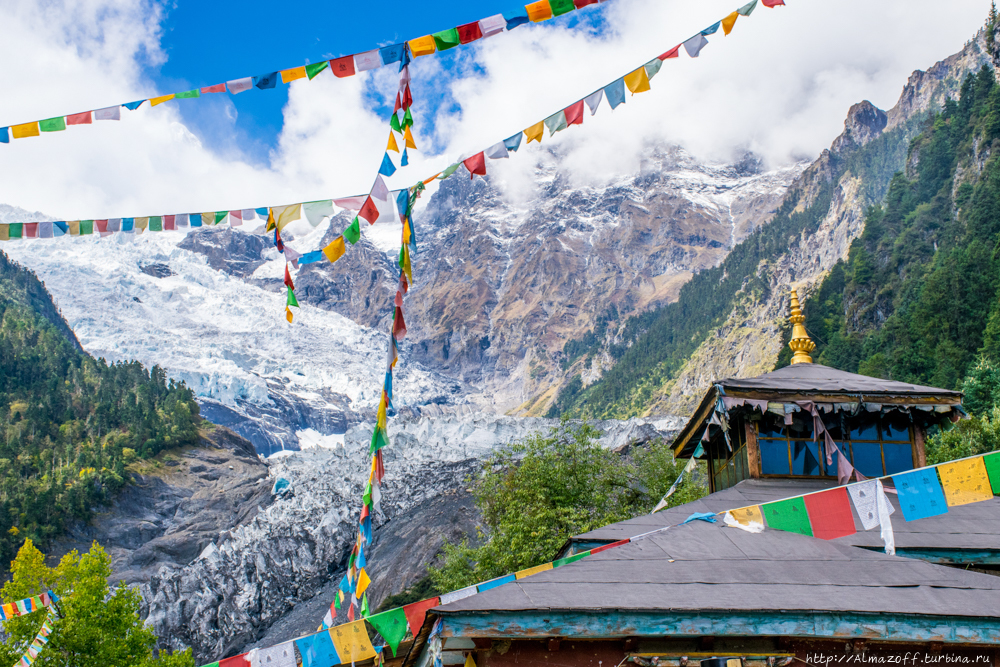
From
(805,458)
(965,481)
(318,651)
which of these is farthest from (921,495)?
(318,651)

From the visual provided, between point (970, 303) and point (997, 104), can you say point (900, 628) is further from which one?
point (997, 104)

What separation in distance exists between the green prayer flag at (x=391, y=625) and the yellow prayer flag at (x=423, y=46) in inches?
211

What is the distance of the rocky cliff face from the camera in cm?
9275

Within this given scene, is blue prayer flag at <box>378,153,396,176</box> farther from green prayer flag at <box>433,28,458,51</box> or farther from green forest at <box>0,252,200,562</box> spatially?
green forest at <box>0,252,200,562</box>

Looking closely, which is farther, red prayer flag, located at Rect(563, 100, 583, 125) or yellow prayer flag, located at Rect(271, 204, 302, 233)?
yellow prayer flag, located at Rect(271, 204, 302, 233)

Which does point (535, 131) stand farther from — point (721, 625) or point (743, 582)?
point (721, 625)

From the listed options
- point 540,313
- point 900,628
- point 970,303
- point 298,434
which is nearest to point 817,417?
point 900,628

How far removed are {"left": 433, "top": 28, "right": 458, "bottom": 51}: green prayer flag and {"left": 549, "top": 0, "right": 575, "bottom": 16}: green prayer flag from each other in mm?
966

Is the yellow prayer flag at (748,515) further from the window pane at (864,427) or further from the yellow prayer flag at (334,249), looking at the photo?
the yellow prayer flag at (334,249)

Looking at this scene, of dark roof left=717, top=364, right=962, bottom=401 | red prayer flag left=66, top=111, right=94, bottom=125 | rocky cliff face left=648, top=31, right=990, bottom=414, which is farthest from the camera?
rocky cliff face left=648, top=31, right=990, bottom=414

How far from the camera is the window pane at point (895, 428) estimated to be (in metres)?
11.6

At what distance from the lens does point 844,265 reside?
75.4 meters

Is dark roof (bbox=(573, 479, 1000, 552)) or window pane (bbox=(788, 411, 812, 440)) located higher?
window pane (bbox=(788, 411, 812, 440))

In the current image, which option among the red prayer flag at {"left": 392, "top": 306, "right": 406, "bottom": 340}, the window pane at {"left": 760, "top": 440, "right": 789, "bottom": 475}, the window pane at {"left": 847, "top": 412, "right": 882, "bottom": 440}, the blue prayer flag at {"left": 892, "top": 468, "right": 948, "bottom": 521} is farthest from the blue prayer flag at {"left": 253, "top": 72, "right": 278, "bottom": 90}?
the window pane at {"left": 847, "top": 412, "right": 882, "bottom": 440}
